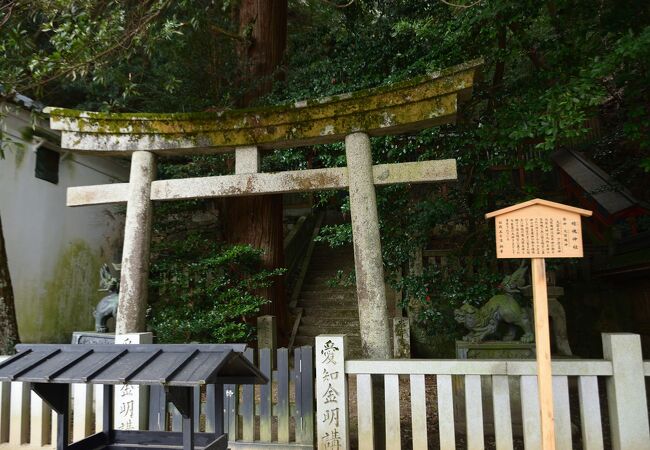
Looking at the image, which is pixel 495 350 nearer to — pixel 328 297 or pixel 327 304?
pixel 327 304

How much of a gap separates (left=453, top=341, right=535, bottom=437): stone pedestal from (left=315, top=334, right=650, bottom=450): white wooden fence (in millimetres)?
1424

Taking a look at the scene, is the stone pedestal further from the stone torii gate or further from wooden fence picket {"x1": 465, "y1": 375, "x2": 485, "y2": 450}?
the stone torii gate

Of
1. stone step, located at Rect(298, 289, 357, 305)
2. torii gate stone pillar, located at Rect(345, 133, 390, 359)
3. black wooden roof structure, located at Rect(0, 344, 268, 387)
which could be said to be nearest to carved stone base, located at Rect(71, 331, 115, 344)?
black wooden roof structure, located at Rect(0, 344, 268, 387)

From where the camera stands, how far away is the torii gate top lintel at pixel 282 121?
479 centimetres

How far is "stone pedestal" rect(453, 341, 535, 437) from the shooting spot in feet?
17.8

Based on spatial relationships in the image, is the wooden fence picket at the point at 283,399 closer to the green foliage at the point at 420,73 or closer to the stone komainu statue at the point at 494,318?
the green foliage at the point at 420,73

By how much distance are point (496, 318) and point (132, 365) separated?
17.0 feet

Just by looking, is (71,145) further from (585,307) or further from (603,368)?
(585,307)

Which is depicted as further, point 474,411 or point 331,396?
point 331,396

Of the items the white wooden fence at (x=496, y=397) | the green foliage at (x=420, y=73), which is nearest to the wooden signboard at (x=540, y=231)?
the white wooden fence at (x=496, y=397)

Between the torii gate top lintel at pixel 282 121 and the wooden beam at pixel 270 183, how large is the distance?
1.51 feet

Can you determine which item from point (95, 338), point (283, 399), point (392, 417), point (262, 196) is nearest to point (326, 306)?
point (262, 196)

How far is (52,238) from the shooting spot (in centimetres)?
943

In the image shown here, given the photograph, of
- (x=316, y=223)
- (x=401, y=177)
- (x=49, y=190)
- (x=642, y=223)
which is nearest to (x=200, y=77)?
(x=49, y=190)
